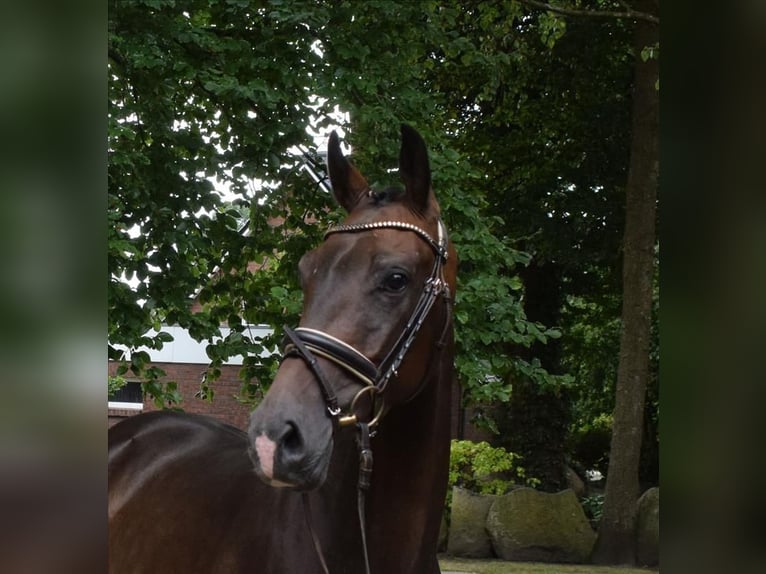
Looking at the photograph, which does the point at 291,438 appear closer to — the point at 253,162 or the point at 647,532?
the point at 253,162

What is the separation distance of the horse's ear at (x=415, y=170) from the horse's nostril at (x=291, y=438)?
0.90 m

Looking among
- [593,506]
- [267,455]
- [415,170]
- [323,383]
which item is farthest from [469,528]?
[267,455]

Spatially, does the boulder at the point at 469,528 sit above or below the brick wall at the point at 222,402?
below

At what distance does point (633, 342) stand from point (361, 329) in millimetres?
8936

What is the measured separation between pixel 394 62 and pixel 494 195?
770 centimetres

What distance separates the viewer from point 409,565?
97.2 inches

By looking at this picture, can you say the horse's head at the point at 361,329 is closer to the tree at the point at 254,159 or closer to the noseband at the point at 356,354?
the noseband at the point at 356,354

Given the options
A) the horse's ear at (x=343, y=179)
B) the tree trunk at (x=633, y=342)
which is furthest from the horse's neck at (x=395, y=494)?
the tree trunk at (x=633, y=342)

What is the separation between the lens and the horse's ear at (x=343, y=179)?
9.40 feet

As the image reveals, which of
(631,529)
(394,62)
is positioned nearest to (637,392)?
(631,529)
